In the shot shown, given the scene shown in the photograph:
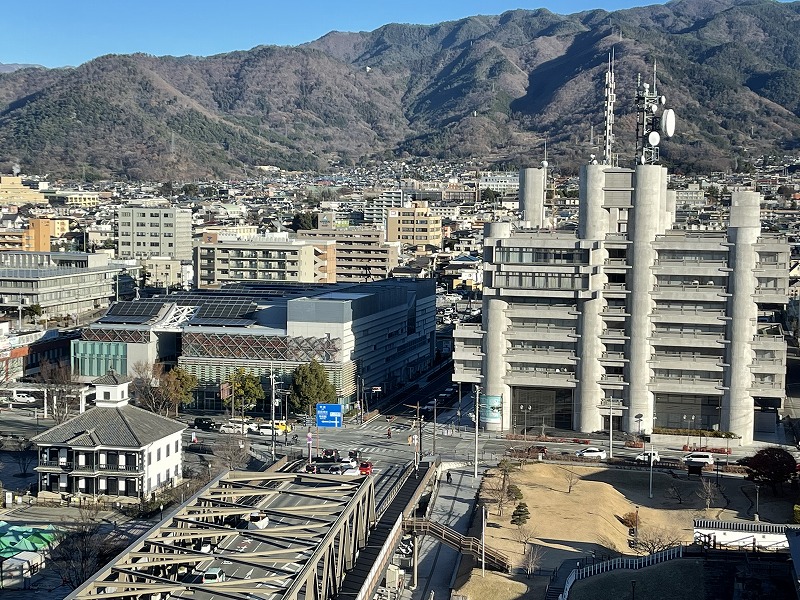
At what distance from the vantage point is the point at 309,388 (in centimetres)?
5362

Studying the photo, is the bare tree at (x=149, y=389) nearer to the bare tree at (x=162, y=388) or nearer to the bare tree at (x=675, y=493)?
the bare tree at (x=162, y=388)

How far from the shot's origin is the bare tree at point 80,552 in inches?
1268

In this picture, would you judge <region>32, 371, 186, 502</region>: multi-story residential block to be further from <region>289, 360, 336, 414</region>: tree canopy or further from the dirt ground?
<region>289, 360, 336, 414</region>: tree canopy

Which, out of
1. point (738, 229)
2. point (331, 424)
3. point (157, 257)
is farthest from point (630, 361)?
point (157, 257)

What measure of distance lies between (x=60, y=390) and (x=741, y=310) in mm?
29811

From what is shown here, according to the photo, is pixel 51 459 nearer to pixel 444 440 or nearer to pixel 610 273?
pixel 444 440

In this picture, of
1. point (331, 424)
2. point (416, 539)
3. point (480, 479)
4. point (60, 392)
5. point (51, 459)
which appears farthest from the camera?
point (60, 392)

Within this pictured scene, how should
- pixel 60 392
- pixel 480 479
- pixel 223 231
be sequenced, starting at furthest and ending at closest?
pixel 223 231
pixel 60 392
pixel 480 479

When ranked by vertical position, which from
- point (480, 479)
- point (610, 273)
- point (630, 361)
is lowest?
point (480, 479)

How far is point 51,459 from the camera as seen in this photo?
41812 mm

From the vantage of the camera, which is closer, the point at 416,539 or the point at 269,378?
the point at 416,539

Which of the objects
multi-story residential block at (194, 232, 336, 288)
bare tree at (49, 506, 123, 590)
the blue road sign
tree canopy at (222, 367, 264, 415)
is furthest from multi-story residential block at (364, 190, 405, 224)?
bare tree at (49, 506, 123, 590)

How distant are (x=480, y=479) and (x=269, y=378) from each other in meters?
13.9

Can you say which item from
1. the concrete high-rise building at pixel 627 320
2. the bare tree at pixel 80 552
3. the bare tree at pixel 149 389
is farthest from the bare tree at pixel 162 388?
the bare tree at pixel 80 552
